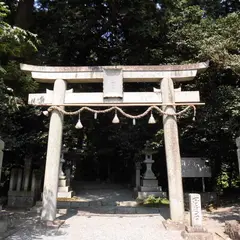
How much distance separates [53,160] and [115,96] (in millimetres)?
2661

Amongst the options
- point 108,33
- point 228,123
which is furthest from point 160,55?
point 228,123

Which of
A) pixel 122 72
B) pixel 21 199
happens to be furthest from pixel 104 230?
pixel 21 199

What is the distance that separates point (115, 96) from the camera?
757 centimetres

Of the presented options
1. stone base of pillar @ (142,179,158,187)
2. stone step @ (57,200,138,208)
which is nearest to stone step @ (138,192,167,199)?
stone base of pillar @ (142,179,158,187)

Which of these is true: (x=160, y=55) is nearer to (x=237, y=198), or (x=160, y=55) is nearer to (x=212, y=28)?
(x=212, y=28)

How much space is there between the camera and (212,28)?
10672 mm

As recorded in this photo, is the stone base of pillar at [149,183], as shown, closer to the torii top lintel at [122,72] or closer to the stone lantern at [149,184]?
the stone lantern at [149,184]

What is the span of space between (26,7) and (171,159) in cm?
1154

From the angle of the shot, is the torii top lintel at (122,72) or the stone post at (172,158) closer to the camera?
the stone post at (172,158)

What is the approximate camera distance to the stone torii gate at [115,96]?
7309 millimetres

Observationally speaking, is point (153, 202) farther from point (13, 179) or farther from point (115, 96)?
point (13, 179)

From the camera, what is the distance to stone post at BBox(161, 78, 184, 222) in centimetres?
693

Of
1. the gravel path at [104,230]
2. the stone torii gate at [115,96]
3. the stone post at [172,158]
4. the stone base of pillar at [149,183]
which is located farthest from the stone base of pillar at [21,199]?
the stone post at [172,158]

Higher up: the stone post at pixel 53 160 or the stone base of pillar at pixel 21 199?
the stone post at pixel 53 160
